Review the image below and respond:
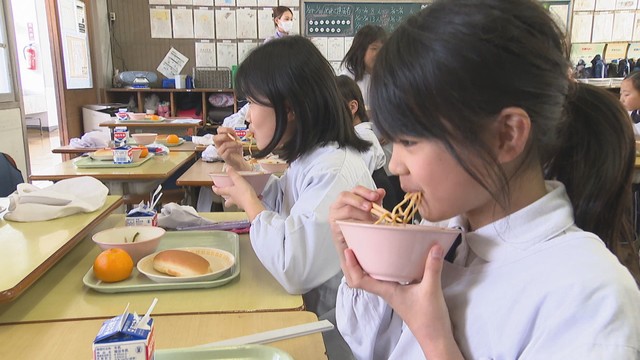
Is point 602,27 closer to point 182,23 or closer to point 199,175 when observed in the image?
point 182,23

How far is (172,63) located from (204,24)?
0.67 m

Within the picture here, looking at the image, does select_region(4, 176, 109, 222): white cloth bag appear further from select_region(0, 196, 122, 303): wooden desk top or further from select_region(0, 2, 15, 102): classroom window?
select_region(0, 2, 15, 102): classroom window

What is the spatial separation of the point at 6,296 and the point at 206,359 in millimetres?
449

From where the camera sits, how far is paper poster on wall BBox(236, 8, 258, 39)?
6305 mm

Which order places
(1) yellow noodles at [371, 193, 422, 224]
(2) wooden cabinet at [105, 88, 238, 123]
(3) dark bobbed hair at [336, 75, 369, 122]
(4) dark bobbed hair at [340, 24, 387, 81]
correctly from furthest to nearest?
(2) wooden cabinet at [105, 88, 238, 123] → (4) dark bobbed hair at [340, 24, 387, 81] → (3) dark bobbed hair at [336, 75, 369, 122] → (1) yellow noodles at [371, 193, 422, 224]

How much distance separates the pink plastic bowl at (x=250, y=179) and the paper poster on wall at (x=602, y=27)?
21.7ft

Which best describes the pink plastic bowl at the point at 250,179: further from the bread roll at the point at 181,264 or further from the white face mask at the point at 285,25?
the white face mask at the point at 285,25

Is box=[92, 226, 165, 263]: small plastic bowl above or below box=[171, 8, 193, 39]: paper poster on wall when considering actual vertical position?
below

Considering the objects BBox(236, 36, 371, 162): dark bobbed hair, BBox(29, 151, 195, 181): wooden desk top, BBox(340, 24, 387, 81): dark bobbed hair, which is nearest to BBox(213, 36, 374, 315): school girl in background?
BBox(236, 36, 371, 162): dark bobbed hair

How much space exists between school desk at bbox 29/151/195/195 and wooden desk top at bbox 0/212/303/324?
1.30 meters

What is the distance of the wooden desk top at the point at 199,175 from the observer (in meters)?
2.48

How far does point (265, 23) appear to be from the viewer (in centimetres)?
635

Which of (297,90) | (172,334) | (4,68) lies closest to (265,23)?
(4,68)

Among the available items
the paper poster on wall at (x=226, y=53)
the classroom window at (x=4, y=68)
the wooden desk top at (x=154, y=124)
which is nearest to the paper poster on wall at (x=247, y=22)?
the paper poster on wall at (x=226, y=53)
